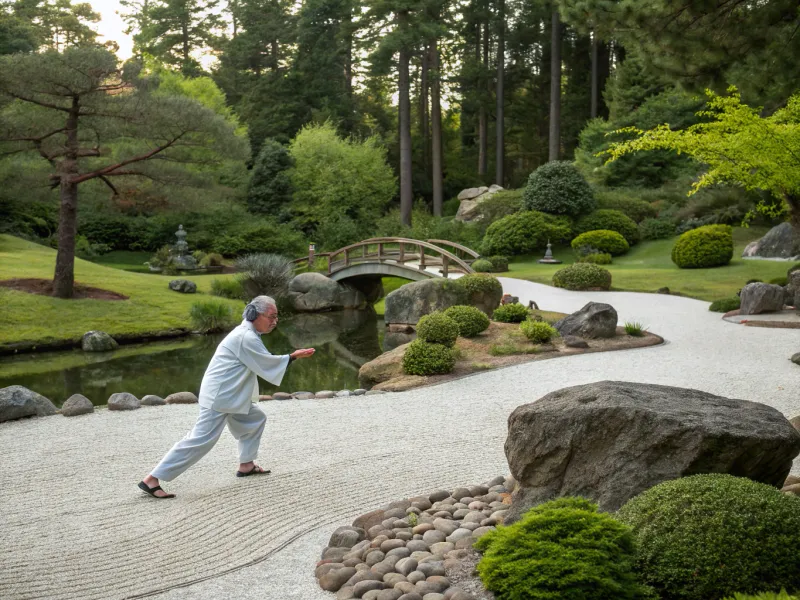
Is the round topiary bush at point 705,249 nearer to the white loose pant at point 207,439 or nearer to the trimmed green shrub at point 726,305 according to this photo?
the trimmed green shrub at point 726,305

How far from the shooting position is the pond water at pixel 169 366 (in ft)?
49.4

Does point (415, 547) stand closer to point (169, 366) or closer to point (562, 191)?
point (169, 366)

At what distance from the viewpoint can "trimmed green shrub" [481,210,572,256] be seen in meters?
31.2

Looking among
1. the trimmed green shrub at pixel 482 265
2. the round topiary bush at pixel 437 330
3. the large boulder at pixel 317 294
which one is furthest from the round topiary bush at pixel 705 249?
the round topiary bush at pixel 437 330

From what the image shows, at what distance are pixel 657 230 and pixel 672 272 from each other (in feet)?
24.5

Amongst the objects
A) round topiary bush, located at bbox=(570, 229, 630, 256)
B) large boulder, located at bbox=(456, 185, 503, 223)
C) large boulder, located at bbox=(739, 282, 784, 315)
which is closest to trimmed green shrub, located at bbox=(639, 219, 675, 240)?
round topiary bush, located at bbox=(570, 229, 630, 256)

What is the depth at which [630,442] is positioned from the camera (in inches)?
208

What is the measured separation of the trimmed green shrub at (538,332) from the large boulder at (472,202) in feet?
70.1

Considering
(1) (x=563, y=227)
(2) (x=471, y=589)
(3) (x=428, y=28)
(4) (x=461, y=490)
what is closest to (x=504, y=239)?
(1) (x=563, y=227)

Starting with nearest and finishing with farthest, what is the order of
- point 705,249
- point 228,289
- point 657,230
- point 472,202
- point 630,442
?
1. point 630,442
2. point 705,249
3. point 228,289
4. point 657,230
5. point 472,202

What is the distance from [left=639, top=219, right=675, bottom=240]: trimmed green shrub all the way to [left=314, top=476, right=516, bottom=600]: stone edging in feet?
89.2

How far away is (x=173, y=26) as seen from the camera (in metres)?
48.3

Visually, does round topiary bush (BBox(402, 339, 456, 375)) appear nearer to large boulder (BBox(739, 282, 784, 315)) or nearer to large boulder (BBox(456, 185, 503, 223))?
large boulder (BBox(739, 282, 784, 315))

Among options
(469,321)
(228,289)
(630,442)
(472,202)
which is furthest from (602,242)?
(630,442)
